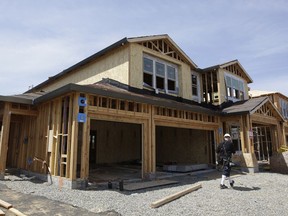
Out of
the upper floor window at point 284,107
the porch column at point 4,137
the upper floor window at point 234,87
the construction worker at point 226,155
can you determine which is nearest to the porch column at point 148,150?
the construction worker at point 226,155

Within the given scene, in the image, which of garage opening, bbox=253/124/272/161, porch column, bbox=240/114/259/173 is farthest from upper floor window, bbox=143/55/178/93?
garage opening, bbox=253/124/272/161

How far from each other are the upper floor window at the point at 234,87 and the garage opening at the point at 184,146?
516cm

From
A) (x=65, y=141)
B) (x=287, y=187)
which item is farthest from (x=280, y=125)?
(x=65, y=141)

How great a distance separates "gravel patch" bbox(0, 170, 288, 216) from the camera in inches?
229

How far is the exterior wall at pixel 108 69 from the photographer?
45.1 ft

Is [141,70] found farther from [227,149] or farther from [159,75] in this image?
[227,149]

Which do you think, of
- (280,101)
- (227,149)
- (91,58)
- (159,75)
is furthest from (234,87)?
(227,149)

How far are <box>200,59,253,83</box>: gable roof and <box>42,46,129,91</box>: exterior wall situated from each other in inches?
315

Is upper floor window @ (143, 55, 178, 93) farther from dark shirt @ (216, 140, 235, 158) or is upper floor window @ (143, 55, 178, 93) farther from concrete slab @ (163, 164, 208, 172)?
dark shirt @ (216, 140, 235, 158)

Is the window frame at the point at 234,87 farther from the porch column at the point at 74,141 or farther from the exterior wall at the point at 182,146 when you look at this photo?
the porch column at the point at 74,141

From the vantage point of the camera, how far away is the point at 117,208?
19.5 ft

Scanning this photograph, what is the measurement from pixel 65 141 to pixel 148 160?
374cm

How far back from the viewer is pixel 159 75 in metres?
15.4

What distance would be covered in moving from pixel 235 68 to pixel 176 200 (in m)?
17.4
